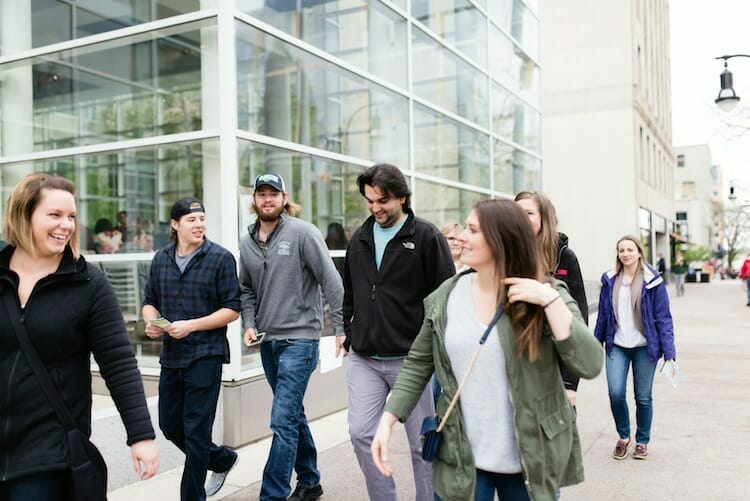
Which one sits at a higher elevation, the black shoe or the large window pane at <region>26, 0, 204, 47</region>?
the large window pane at <region>26, 0, 204, 47</region>

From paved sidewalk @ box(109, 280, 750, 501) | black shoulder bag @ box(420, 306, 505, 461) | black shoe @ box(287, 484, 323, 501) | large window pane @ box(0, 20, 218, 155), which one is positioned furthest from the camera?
large window pane @ box(0, 20, 218, 155)

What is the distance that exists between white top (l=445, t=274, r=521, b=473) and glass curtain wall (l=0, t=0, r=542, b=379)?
3792 millimetres

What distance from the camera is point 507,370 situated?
2.46m

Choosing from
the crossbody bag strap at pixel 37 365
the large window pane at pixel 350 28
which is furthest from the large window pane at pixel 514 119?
the crossbody bag strap at pixel 37 365

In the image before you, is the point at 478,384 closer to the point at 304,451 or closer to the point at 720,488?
the point at 304,451

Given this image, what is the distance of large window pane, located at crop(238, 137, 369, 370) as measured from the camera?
6.38 metres

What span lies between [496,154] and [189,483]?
10.7 m

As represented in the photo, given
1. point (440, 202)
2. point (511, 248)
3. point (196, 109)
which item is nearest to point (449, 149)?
point (440, 202)

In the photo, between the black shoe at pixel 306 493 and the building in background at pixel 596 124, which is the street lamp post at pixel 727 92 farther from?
the building in background at pixel 596 124

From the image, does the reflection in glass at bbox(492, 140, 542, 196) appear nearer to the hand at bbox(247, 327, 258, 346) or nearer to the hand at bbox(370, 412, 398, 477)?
the hand at bbox(247, 327, 258, 346)

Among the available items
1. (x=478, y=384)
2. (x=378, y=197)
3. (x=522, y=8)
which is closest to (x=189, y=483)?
(x=378, y=197)

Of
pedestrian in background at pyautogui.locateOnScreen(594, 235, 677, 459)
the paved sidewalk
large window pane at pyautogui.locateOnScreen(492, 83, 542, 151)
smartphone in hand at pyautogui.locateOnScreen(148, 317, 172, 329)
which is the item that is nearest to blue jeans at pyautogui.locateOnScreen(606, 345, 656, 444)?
pedestrian in background at pyautogui.locateOnScreen(594, 235, 677, 459)

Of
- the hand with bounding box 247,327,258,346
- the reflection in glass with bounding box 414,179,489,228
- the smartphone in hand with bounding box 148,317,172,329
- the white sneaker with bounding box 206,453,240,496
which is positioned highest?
the reflection in glass with bounding box 414,179,489,228

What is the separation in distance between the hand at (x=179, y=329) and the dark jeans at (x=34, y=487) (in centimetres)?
160
